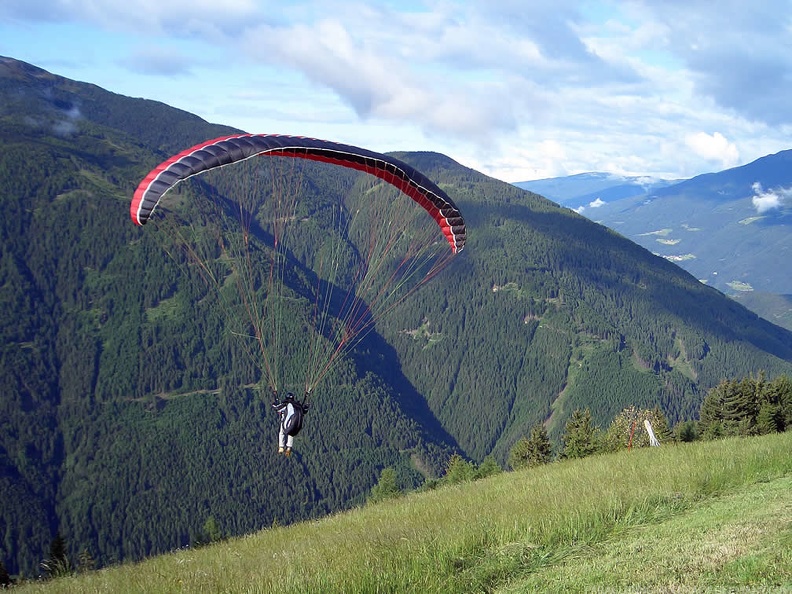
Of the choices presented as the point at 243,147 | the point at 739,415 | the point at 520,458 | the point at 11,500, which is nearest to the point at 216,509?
the point at 11,500

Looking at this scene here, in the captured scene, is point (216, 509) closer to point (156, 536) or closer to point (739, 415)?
point (156, 536)

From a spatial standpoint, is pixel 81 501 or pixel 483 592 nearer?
pixel 483 592

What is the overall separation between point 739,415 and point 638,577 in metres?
47.3

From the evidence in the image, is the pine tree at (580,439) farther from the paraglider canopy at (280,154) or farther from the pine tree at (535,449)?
the paraglider canopy at (280,154)

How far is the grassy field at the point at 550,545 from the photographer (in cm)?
914

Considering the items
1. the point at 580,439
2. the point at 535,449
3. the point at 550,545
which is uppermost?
the point at 550,545

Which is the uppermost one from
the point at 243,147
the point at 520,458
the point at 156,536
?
the point at 243,147

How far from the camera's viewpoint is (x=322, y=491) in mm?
198750

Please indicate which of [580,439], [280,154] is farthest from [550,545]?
[580,439]

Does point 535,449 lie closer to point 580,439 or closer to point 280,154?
point 580,439

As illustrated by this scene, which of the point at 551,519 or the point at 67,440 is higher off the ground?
the point at 551,519

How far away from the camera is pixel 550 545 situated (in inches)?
443

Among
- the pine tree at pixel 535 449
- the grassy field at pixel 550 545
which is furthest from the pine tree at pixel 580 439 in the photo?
the grassy field at pixel 550 545

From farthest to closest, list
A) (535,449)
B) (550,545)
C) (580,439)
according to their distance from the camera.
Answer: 1. (535,449)
2. (580,439)
3. (550,545)
